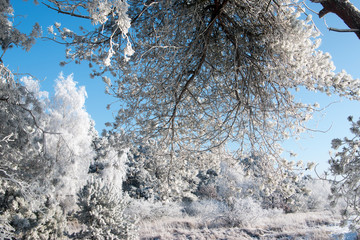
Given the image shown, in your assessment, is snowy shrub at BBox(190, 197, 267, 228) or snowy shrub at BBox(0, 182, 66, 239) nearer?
snowy shrub at BBox(0, 182, 66, 239)

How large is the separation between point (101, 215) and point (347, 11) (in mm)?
8587

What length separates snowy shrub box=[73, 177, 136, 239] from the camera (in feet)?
28.4

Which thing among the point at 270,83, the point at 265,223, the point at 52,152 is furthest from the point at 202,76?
the point at 265,223

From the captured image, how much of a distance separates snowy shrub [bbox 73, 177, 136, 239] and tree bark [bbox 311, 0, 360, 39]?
331 inches

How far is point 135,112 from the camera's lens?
3.53 meters

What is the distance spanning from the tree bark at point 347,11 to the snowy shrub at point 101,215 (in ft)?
27.6

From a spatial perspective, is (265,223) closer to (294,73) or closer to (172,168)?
(172,168)

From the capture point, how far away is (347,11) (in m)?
2.44

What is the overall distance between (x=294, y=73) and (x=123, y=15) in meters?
2.21

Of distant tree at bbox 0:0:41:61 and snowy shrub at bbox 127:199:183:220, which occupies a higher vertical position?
distant tree at bbox 0:0:41:61

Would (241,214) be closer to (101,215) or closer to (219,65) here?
(101,215)

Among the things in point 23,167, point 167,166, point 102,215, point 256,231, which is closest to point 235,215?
point 256,231

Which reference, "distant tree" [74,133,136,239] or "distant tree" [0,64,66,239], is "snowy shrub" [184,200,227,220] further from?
"distant tree" [0,64,66,239]

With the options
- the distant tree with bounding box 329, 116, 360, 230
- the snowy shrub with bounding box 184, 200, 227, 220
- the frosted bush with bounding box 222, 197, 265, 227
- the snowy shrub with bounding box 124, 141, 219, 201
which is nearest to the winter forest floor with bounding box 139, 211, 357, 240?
the frosted bush with bounding box 222, 197, 265, 227
